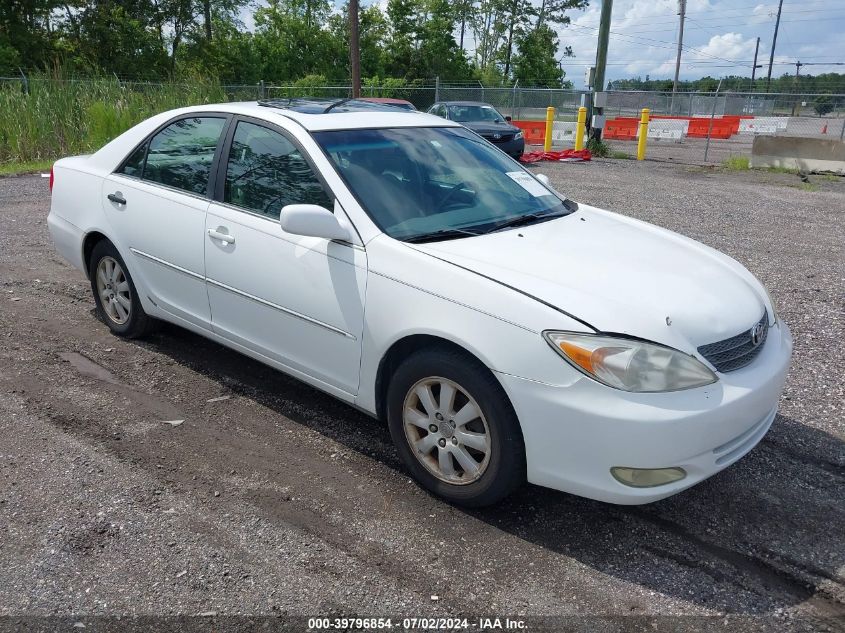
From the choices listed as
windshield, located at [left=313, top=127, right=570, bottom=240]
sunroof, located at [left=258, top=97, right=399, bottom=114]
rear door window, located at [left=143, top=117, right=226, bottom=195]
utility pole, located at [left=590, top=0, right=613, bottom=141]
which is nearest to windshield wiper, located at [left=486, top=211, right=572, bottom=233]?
windshield, located at [left=313, top=127, right=570, bottom=240]

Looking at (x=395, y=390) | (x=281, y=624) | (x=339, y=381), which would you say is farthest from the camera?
(x=339, y=381)

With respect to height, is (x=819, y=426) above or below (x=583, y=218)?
below

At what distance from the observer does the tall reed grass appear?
15.0m

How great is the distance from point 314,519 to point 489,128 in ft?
49.8

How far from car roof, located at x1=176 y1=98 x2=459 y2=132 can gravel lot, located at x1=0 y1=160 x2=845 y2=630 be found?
63.0 inches

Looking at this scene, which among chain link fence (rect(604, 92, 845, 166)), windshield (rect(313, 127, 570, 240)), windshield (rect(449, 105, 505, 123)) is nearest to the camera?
windshield (rect(313, 127, 570, 240))

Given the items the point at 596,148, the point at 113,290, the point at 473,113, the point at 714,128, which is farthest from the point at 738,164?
the point at 113,290

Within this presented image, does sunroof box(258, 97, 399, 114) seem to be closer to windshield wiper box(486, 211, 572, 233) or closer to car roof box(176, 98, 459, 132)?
car roof box(176, 98, 459, 132)

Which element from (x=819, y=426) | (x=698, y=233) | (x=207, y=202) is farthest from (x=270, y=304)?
(x=698, y=233)

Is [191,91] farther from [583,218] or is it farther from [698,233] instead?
[583,218]

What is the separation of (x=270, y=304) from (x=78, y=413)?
1331 mm

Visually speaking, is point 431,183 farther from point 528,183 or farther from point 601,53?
point 601,53

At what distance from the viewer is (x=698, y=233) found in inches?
360

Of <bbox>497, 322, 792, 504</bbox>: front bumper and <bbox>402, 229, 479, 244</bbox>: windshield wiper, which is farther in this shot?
<bbox>402, 229, 479, 244</bbox>: windshield wiper
